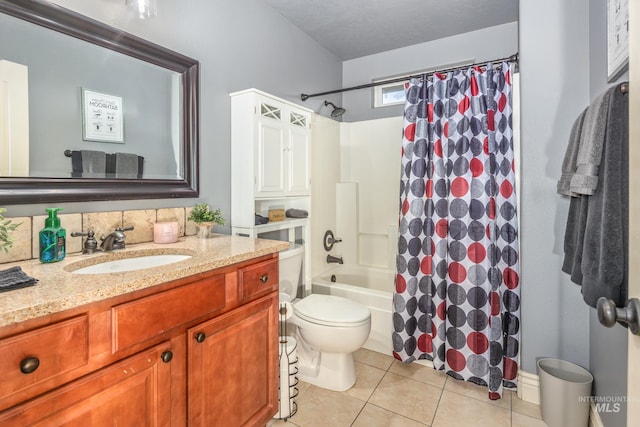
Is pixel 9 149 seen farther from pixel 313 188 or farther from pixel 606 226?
pixel 606 226

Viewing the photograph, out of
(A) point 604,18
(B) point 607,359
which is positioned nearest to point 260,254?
(B) point 607,359

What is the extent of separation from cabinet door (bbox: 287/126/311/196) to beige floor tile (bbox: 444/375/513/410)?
156 centimetres

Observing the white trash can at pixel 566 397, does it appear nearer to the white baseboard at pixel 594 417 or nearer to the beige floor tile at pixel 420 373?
the white baseboard at pixel 594 417

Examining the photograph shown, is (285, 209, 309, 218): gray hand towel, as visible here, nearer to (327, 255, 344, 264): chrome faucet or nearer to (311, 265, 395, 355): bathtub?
(311, 265, 395, 355): bathtub

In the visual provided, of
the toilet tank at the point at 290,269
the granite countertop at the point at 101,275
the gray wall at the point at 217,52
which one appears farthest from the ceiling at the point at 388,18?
the granite countertop at the point at 101,275

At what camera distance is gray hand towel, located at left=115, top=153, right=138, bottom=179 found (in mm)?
1469

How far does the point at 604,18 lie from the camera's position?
141 cm

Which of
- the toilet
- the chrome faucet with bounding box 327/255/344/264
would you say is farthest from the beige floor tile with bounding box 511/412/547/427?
the chrome faucet with bounding box 327/255/344/264

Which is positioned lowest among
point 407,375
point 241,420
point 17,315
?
point 407,375

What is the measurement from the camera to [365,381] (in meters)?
1.99

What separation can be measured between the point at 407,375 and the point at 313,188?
5.04 feet

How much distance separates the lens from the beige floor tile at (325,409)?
64.8 inches

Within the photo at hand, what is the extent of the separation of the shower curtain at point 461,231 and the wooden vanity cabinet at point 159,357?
107 centimetres

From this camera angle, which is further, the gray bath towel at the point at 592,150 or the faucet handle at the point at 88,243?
the faucet handle at the point at 88,243
